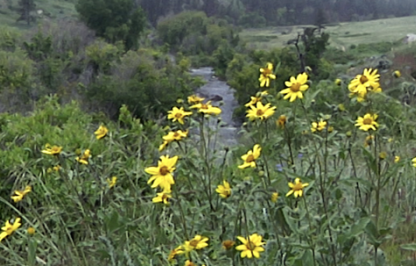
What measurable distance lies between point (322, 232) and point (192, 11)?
2682cm

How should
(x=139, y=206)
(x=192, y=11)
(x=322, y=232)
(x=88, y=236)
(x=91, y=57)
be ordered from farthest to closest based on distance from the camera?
(x=192, y=11) < (x=91, y=57) < (x=139, y=206) < (x=88, y=236) < (x=322, y=232)

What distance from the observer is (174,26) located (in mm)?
24109

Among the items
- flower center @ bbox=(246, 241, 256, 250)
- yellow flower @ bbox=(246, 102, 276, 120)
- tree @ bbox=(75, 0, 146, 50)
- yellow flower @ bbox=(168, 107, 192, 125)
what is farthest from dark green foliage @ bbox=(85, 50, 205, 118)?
flower center @ bbox=(246, 241, 256, 250)

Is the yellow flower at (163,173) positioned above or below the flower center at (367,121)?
below

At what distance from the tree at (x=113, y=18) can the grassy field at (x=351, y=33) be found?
5.04 m

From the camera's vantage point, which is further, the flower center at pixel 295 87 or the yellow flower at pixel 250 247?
the flower center at pixel 295 87

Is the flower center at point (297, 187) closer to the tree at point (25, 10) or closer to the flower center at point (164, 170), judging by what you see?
the flower center at point (164, 170)

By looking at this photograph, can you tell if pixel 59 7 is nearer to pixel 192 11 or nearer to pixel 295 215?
pixel 192 11

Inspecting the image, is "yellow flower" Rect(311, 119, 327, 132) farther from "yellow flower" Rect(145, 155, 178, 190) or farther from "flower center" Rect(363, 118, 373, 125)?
"yellow flower" Rect(145, 155, 178, 190)

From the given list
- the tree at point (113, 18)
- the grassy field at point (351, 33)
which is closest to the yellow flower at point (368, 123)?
the grassy field at point (351, 33)

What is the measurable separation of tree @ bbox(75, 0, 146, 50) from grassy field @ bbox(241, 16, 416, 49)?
504cm

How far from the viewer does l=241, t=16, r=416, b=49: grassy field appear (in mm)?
18547

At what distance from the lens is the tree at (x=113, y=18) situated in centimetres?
1769

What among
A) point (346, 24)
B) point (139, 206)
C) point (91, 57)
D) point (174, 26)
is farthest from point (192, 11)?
point (139, 206)
